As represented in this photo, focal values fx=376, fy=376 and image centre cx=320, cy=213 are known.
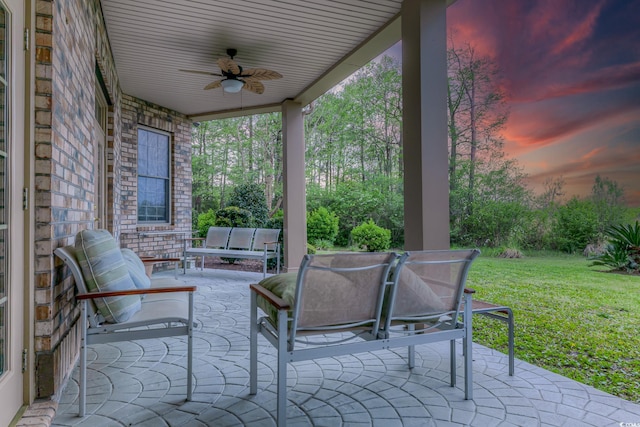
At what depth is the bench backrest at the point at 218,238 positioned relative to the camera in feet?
22.8

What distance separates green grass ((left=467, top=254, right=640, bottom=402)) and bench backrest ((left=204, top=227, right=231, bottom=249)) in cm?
426

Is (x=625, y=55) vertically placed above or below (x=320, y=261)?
above

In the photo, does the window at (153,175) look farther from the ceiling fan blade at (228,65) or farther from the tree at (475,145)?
the tree at (475,145)

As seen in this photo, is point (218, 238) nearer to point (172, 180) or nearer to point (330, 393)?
point (172, 180)

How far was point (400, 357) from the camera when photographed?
107 inches

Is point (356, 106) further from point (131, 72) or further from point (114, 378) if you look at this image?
point (114, 378)

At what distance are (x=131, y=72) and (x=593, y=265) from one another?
6.39m

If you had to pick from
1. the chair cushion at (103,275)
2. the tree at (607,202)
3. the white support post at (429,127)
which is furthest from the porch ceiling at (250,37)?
the tree at (607,202)

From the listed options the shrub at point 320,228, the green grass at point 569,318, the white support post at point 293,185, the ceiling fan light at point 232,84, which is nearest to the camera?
the green grass at point 569,318

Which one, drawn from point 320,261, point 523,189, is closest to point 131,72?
point 320,261

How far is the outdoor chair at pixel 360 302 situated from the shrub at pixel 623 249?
10.5ft

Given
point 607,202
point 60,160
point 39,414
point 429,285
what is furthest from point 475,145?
point 39,414

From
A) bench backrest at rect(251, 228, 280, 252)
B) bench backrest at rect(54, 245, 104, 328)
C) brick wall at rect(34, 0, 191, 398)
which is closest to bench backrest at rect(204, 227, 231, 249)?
bench backrest at rect(251, 228, 280, 252)

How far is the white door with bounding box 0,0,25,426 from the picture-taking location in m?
1.59
